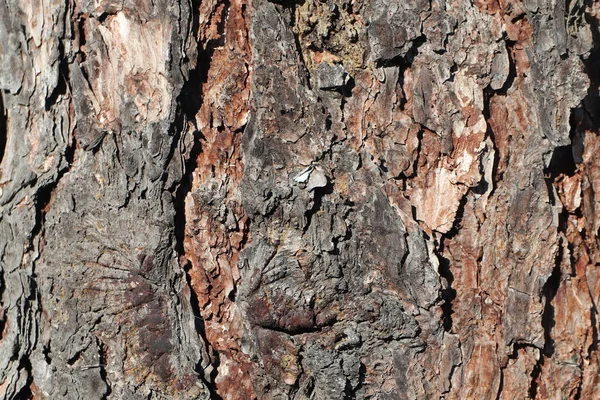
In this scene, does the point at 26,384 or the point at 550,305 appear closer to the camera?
the point at 26,384

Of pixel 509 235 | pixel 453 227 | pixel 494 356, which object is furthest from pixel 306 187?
pixel 494 356

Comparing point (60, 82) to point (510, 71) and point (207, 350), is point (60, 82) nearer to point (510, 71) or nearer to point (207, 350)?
point (207, 350)

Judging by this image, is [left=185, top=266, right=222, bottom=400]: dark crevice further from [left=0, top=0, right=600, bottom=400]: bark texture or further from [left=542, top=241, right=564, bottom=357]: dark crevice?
[left=542, top=241, right=564, bottom=357]: dark crevice

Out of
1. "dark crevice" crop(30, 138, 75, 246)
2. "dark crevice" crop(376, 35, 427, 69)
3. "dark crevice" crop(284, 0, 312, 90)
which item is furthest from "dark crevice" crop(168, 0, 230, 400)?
"dark crevice" crop(376, 35, 427, 69)

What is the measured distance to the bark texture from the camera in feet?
5.45

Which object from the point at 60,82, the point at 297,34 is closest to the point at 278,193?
the point at 297,34

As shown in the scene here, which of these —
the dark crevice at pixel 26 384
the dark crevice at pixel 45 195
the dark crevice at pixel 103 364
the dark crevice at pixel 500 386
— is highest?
the dark crevice at pixel 45 195

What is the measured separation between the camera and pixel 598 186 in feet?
6.36

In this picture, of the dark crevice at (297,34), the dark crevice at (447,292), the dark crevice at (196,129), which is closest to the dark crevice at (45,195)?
the dark crevice at (196,129)

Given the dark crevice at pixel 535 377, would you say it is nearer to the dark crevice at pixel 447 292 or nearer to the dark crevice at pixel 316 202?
the dark crevice at pixel 447 292

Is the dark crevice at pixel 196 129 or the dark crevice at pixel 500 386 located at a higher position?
the dark crevice at pixel 196 129

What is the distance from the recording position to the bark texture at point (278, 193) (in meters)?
1.66

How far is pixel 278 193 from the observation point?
1652 millimetres

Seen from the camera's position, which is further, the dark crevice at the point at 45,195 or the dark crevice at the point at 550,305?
the dark crevice at the point at 550,305
